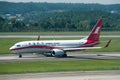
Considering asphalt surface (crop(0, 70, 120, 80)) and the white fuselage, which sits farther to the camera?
the white fuselage

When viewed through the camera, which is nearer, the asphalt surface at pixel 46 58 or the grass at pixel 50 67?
the grass at pixel 50 67

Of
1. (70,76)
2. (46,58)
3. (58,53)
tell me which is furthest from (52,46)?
(70,76)

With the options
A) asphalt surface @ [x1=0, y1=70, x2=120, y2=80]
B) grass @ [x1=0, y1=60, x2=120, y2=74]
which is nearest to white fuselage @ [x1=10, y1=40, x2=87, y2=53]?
grass @ [x1=0, y1=60, x2=120, y2=74]

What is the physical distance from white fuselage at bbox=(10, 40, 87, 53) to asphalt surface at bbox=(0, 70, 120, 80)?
27.0 m

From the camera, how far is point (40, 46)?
81.8 meters

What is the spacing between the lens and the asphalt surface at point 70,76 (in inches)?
1977

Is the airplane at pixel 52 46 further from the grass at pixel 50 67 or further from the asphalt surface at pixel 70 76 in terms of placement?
the asphalt surface at pixel 70 76

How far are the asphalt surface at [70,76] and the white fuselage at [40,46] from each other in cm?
2695

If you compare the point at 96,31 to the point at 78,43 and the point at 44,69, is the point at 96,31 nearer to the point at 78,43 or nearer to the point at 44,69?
the point at 78,43

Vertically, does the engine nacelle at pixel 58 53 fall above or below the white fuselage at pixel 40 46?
below

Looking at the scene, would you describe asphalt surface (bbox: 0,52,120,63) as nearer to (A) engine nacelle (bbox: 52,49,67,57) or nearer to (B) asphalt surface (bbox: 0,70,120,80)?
(A) engine nacelle (bbox: 52,49,67,57)

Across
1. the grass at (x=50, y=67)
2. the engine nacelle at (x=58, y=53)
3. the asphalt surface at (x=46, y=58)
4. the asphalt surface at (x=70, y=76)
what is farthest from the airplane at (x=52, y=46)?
the asphalt surface at (x=70, y=76)

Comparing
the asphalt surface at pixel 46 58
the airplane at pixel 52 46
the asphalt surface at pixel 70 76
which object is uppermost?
the asphalt surface at pixel 70 76

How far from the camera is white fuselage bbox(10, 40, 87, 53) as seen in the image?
267ft
